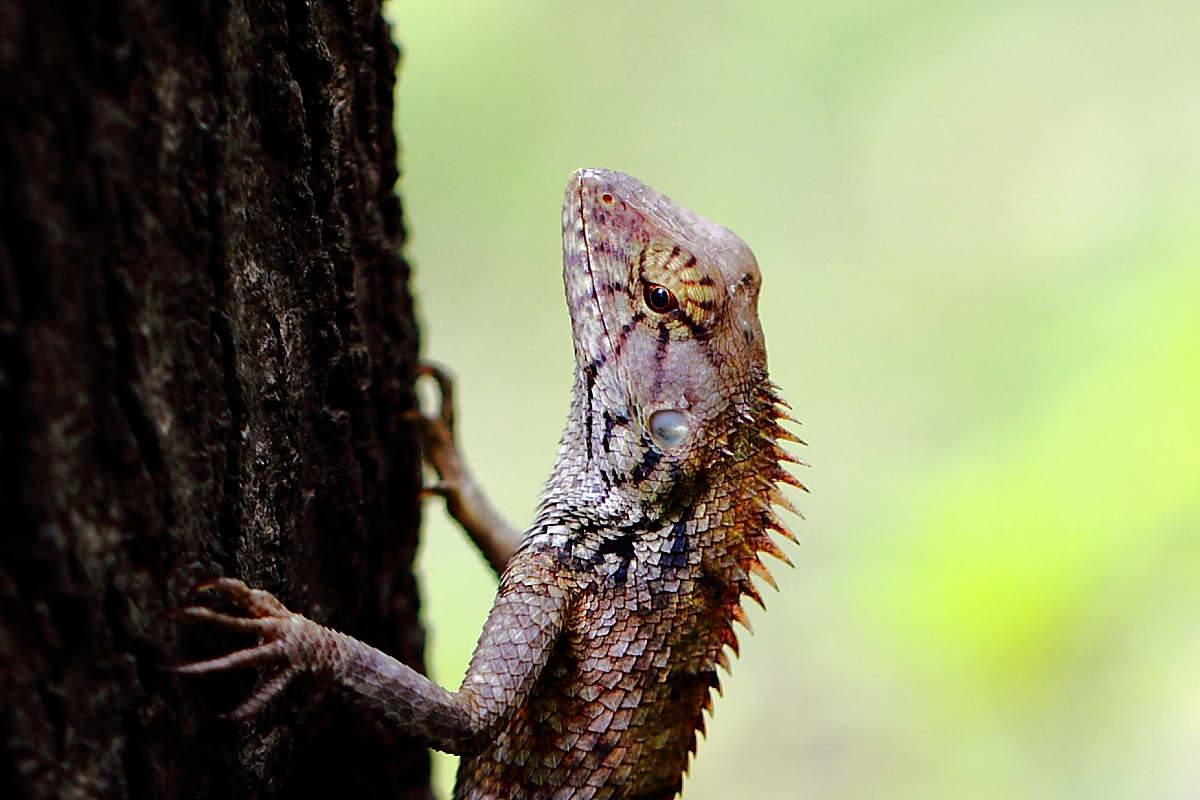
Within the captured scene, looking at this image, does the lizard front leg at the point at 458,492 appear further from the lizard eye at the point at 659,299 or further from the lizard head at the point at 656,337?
the lizard eye at the point at 659,299

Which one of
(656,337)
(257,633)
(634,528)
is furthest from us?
(656,337)

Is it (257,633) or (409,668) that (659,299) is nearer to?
(409,668)

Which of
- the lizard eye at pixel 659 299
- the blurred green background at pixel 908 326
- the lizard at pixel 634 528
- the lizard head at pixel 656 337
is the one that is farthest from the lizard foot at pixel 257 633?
the blurred green background at pixel 908 326

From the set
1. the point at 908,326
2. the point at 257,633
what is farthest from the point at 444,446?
the point at 908,326

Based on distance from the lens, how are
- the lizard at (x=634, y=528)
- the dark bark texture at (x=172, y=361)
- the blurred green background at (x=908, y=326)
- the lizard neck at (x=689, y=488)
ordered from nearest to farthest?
the dark bark texture at (x=172, y=361) → the lizard at (x=634, y=528) → the lizard neck at (x=689, y=488) → the blurred green background at (x=908, y=326)

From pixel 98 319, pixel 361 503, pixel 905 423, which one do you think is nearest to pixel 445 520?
pixel 905 423

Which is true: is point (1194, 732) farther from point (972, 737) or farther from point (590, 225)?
point (590, 225)

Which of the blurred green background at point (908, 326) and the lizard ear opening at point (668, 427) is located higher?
the blurred green background at point (908, 326)
